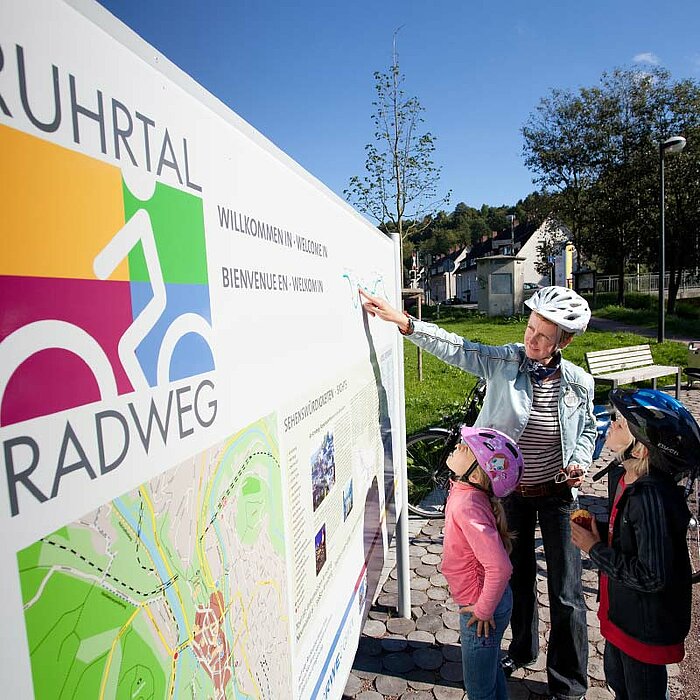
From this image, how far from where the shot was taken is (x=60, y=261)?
719mm

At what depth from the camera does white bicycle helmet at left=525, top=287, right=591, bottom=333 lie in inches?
106

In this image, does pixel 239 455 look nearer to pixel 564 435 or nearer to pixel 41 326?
pixel 41 326

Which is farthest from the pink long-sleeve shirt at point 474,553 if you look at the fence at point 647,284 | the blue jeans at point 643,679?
the fence at point 647,284

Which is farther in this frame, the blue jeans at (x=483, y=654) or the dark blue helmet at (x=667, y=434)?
the blue jeans at (x=483, y=654)

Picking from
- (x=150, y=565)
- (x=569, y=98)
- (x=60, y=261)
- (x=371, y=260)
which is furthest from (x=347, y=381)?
(x=569, y=98)

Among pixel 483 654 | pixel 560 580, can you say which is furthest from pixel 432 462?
pixel 483 654

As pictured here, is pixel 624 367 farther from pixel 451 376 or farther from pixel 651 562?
Answer: pixel 651 562

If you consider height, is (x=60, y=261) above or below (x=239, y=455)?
above

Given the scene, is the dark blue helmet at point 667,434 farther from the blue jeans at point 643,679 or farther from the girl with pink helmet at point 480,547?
the blue jeans at point 643,679

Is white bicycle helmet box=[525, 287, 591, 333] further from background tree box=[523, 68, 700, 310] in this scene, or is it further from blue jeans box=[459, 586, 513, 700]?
background tree box=[523, 68, 700, 310]

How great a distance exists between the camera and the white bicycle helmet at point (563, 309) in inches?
106

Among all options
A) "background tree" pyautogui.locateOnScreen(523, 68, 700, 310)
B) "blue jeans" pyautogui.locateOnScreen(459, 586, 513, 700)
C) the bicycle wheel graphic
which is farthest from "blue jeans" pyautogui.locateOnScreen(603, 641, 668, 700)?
"background tree" pyautogui.locateOnScreen(523, 68, 700, 310)

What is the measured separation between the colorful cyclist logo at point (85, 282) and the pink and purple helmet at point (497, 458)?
5.23 feet

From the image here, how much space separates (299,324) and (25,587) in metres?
1.03
